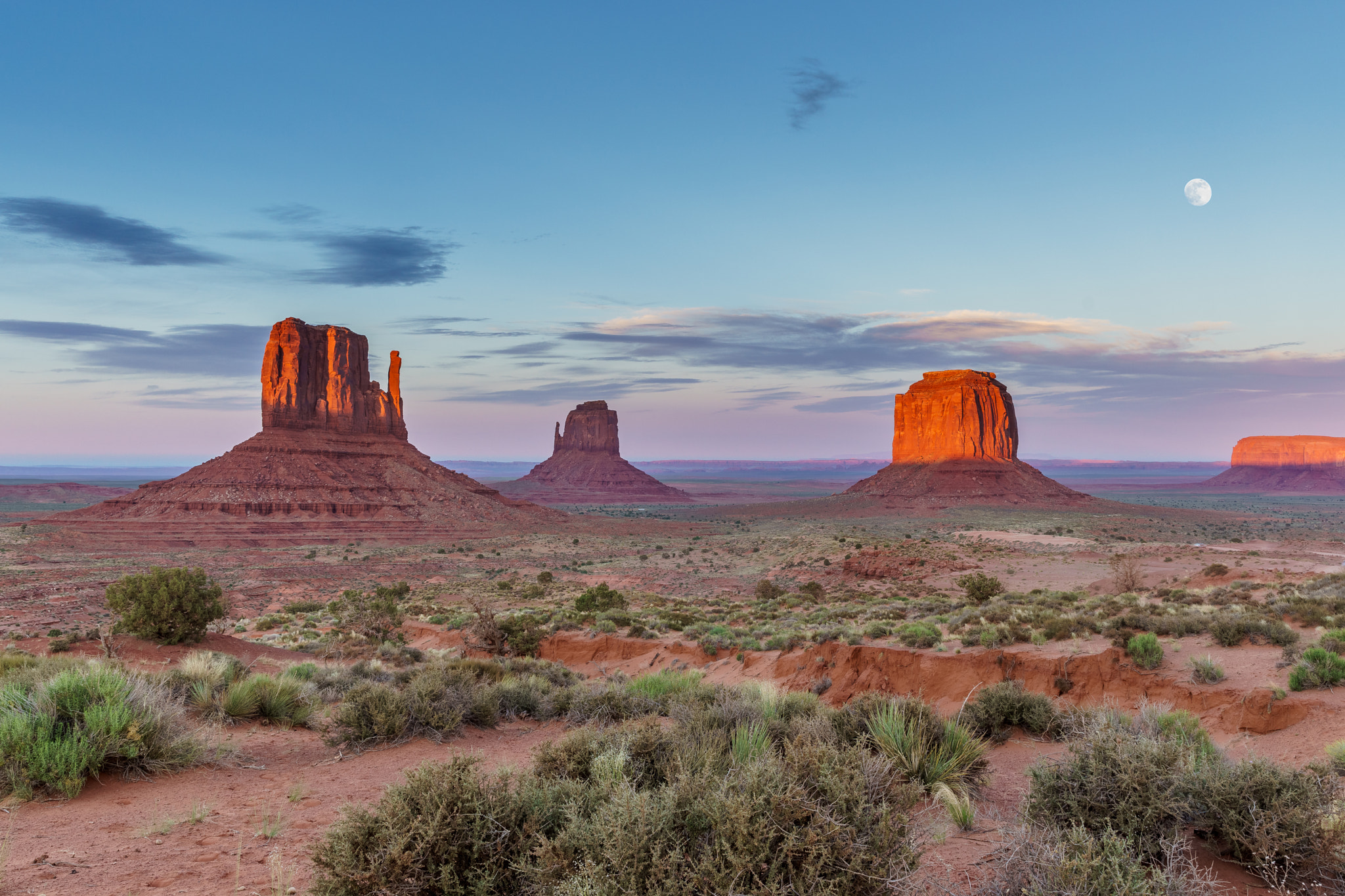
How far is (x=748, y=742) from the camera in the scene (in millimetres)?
5832

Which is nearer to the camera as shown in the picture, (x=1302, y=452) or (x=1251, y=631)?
(x=1251, y=631)

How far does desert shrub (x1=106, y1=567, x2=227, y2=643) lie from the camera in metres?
16.2

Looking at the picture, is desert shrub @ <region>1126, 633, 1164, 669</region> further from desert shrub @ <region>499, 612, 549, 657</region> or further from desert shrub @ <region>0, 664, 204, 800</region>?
desert shrub @ <region>499, 612, 549, 657</region>

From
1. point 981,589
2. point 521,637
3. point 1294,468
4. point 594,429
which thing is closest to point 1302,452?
point 1294,468

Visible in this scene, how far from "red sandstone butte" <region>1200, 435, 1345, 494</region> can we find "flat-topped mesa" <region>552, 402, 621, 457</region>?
15779 cm

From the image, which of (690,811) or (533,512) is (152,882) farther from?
(533,512)

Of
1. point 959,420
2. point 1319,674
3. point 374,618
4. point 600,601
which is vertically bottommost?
point 600,601

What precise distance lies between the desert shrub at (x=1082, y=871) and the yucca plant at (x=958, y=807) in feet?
4.24

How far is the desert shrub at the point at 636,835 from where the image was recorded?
3.57 metres

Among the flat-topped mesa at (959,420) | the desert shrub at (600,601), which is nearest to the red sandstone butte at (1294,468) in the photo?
the flat-topped mesa at (959,420)

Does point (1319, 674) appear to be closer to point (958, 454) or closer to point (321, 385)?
point (321, 385)

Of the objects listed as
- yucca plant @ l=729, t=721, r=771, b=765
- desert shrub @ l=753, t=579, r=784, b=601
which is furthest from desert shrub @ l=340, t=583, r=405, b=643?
yucca plant @ l=729, t=721, r=771, b=765

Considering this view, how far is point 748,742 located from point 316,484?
78.4 metres

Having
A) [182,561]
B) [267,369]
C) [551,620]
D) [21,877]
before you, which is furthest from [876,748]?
[267,369]
